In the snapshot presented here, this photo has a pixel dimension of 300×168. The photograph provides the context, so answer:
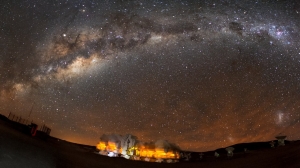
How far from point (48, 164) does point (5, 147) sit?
4.47m

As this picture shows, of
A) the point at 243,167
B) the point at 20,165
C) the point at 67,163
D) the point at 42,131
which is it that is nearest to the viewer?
the point at 20,165

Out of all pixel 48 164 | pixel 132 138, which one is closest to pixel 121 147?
pixel 132 138

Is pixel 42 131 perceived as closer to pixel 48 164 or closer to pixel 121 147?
pixel 121 147

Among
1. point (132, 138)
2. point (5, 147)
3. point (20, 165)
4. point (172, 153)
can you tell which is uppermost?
point (132, 138)

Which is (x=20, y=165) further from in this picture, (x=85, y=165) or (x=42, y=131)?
(x=42, y=131)

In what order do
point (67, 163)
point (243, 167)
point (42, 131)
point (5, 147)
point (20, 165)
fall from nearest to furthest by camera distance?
point (20, 165) < point (5, 147) < point (67, 163) < point (243, 167) < point (42, 131)

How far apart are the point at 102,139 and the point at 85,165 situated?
150 feet

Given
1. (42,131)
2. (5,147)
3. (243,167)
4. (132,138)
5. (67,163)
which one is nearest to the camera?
(5,147)

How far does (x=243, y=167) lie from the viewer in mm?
33719

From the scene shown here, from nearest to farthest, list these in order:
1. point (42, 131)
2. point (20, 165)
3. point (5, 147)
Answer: point (20, 165), point (5, 147), point (42, 131)

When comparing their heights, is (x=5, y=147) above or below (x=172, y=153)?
below

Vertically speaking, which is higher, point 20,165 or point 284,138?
point 284,138

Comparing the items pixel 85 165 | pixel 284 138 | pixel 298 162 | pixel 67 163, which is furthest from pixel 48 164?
pixel 284 138

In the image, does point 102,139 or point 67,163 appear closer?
point 67,163
